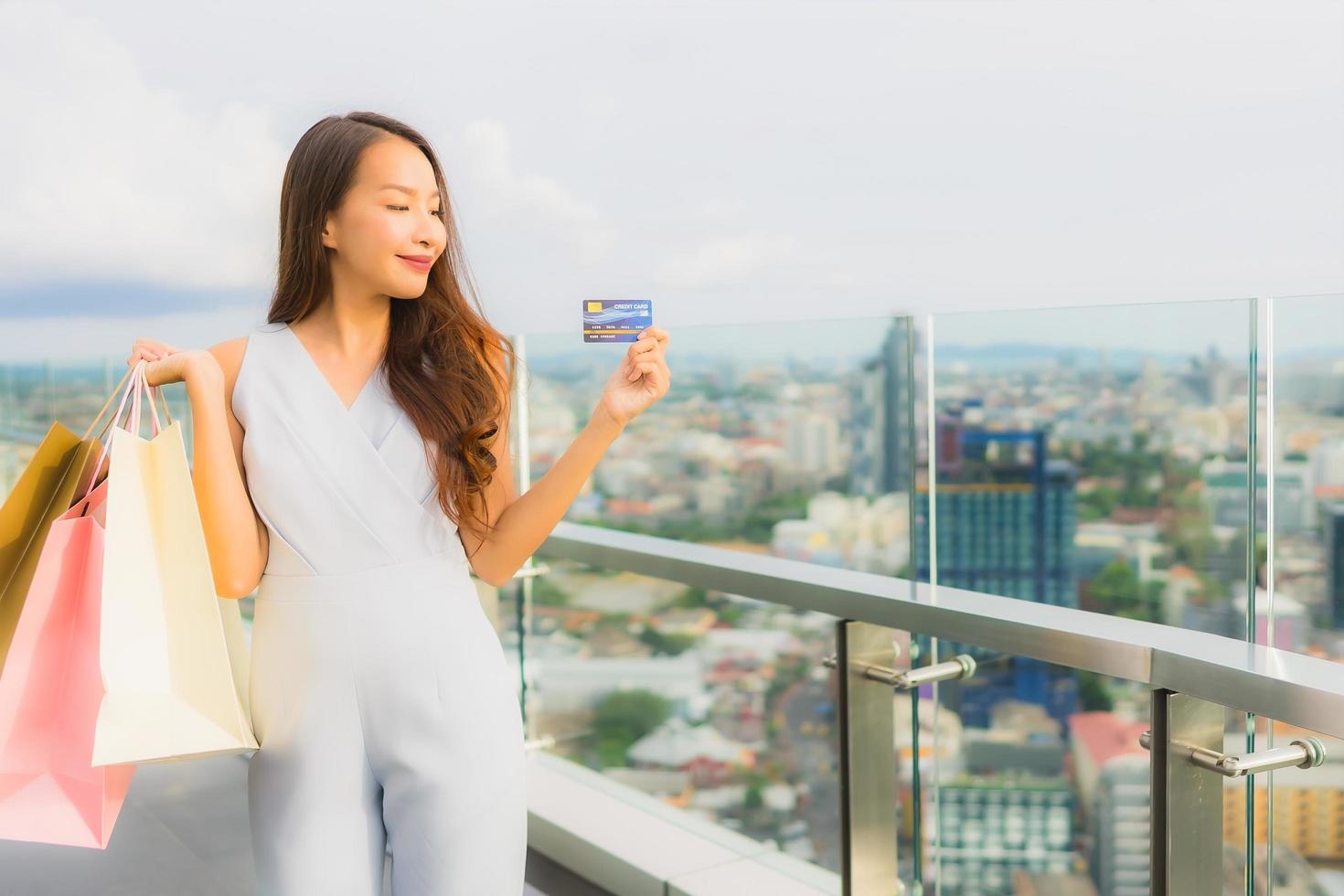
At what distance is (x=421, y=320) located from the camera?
1417mm

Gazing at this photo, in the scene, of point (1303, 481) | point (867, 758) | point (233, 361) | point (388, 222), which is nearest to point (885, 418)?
point (867, 758)

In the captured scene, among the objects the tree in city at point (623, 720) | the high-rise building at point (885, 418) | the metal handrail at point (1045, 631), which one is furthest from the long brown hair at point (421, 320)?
the tree in city at point (623, 720)

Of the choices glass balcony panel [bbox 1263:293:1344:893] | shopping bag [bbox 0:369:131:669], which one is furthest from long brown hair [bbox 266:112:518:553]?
glass balcony panel [bbox 1263:293:1344:893]

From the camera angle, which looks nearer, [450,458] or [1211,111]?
[450,458]

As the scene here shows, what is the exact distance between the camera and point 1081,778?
66.9 inches

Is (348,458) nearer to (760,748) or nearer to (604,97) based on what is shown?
(760,748)

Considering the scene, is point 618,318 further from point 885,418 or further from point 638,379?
point 885,418

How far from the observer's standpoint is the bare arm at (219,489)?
48.1 inches

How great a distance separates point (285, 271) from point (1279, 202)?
257 inches

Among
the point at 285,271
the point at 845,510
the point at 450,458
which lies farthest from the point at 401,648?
the point at 845,510

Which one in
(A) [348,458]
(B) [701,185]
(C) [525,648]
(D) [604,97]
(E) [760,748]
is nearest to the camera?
(A) [348,458]

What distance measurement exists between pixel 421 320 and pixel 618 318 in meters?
0.28

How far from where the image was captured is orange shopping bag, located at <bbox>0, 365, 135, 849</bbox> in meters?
1.16

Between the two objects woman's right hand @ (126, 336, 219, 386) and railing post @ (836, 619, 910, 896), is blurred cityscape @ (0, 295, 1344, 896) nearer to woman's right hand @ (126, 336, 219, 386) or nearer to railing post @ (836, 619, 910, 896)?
railing post @ (836, 619, 910, 896)
